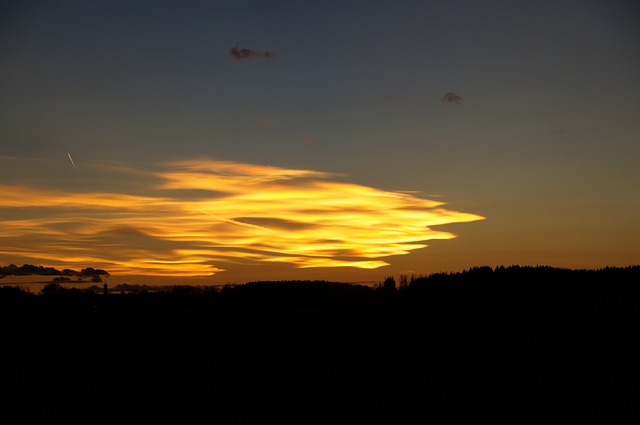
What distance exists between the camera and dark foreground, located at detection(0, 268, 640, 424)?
23.8 m

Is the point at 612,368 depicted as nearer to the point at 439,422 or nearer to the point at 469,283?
the point at 439,422

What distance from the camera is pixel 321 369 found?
3100cm

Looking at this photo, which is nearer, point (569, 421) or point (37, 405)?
point (569, 421)

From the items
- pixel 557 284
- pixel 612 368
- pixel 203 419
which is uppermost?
pixel 557 284

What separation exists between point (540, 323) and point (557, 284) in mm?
74647

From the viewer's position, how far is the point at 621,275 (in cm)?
9450

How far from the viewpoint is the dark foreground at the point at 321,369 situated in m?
23.8

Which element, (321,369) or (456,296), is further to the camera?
(456,296)

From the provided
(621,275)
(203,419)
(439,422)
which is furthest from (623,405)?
(621,275)

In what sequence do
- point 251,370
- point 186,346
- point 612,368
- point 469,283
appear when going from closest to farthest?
point 612,368 < point 251,370 < point 186,346 < point 469,283

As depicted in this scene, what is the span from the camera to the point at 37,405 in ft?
79.3

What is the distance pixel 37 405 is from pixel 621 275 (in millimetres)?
87275

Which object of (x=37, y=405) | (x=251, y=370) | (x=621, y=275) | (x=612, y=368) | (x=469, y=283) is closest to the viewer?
(x=37, y=405)

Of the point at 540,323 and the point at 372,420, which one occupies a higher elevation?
the point at 540,323
